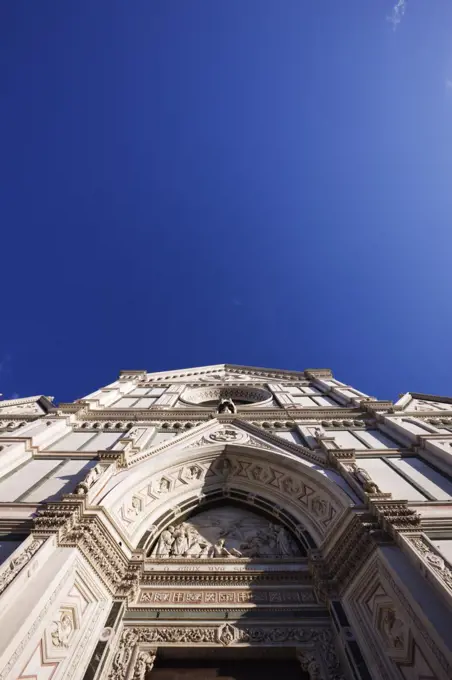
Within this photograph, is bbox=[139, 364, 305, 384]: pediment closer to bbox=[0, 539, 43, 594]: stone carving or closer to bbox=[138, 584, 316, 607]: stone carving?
bbox=[138, 584, 316, 607]: stone carving

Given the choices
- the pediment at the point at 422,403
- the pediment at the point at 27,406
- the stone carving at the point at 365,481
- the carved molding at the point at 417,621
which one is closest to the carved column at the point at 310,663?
the carved molding at the point at 417,621

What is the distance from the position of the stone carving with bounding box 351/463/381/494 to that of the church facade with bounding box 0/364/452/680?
5 centimetres

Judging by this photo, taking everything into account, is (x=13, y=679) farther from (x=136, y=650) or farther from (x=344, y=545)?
(x=344, y=545)

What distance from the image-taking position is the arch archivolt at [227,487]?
734cm

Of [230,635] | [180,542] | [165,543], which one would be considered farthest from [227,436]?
[230,635]

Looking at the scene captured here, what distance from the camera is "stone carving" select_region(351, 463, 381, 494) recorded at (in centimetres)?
652

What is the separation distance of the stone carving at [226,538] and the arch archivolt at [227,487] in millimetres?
418

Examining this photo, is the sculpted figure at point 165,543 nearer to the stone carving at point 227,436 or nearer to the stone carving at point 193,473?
the stone carving at point 193,473

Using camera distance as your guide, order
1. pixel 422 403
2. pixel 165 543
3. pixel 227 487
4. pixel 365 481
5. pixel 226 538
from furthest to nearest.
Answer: pixel 422 403, pixel 227 487, pixel 226 538, pixel 165 543, pixel 365 481

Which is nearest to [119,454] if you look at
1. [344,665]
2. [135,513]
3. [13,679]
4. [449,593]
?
[135,513]

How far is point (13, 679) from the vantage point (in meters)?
3.88

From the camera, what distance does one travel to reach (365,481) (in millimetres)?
6848

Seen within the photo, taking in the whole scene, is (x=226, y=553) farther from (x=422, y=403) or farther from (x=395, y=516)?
(x=422, y=403)

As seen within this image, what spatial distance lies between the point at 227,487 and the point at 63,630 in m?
5.00
